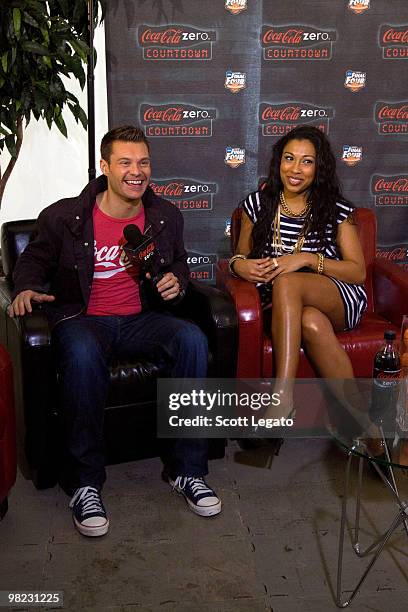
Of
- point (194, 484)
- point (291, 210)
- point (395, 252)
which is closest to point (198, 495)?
point (194, 484)

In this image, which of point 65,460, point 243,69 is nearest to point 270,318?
point 65,460

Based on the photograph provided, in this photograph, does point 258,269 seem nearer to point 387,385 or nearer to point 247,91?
point 387,385

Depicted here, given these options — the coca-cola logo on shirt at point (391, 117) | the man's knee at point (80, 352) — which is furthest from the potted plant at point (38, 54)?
the coca-cola logo on shirt at point (391, 117)

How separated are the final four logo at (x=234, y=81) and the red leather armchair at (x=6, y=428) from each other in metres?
A: 2.14

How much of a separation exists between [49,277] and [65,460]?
683 millimetres

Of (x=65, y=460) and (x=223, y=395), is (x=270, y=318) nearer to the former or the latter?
(x=223, y=395)

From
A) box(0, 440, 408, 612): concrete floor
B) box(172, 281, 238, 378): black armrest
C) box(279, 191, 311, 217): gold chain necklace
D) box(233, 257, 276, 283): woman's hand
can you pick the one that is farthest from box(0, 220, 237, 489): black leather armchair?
box(279, 191, 311, 217): gold chain necklace

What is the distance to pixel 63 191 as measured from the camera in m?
4.61

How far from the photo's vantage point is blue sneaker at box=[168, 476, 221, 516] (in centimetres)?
259

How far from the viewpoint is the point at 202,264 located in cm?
429

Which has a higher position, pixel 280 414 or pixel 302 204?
pixel 302 204

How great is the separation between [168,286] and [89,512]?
0.79 meters

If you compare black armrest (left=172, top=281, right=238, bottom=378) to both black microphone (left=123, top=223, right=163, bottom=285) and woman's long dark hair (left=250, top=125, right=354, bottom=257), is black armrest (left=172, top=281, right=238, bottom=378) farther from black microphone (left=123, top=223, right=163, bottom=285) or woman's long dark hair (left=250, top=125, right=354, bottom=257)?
woman's long dark hair (left=250, top=125, right=354, bottom=257)

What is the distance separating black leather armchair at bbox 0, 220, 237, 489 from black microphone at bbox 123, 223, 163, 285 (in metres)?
0.26
